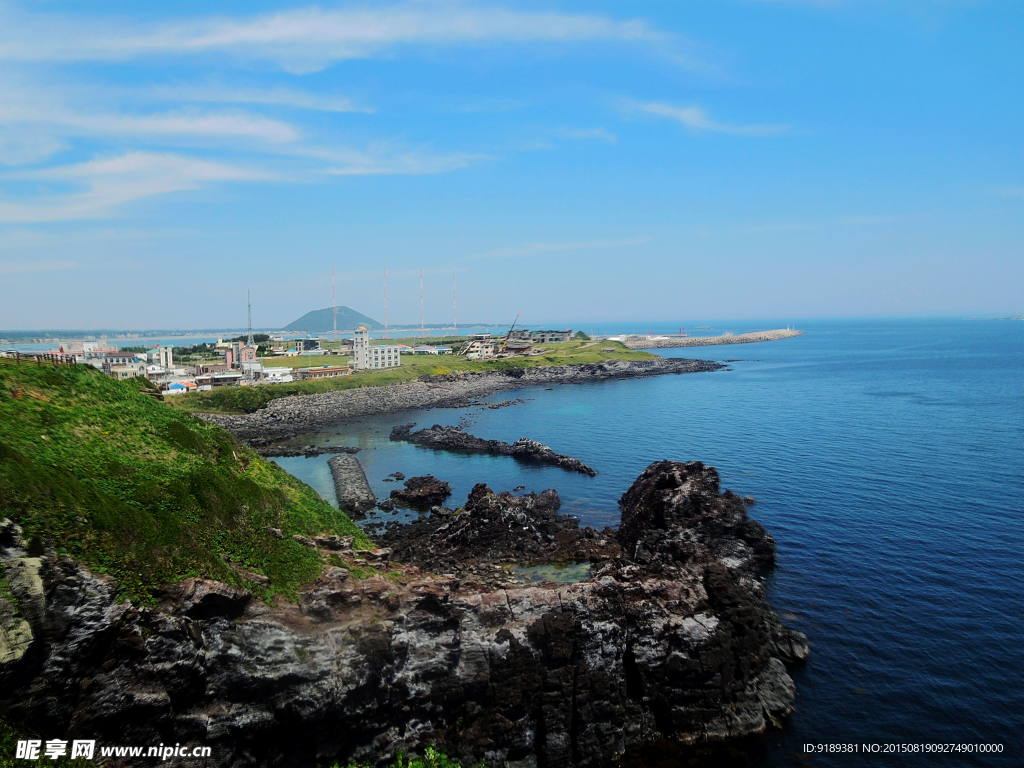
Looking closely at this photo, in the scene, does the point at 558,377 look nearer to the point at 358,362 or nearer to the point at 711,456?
the point at 358,362

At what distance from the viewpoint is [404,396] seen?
96688mm

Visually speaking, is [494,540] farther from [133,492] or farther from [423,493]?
[133,492]

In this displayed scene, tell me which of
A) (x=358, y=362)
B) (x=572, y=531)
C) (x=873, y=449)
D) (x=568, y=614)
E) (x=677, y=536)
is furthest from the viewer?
(x=358, y=362)

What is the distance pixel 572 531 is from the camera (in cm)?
3778

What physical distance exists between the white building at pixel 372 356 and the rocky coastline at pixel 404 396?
1836cm

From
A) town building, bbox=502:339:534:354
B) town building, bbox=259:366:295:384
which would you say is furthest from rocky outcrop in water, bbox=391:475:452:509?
town building, bbox=502:339:534:354

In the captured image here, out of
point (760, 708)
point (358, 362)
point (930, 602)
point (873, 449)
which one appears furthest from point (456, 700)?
point (358, 362)

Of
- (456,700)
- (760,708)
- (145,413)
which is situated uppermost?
(145,413)

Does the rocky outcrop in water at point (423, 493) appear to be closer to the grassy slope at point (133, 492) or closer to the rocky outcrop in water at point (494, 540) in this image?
the rocky outcrop in water at point (494, 540)

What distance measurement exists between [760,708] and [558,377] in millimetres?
109611

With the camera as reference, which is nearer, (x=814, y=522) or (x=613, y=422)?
(x=814, y=522)

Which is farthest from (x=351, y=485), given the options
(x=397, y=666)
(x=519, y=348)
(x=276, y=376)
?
(x=519, y=348)

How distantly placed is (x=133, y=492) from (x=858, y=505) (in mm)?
44082

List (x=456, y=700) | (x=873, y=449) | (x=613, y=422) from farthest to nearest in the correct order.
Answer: (x=613, y=422) → (x=873, y=449) → (x=456, y=700)
